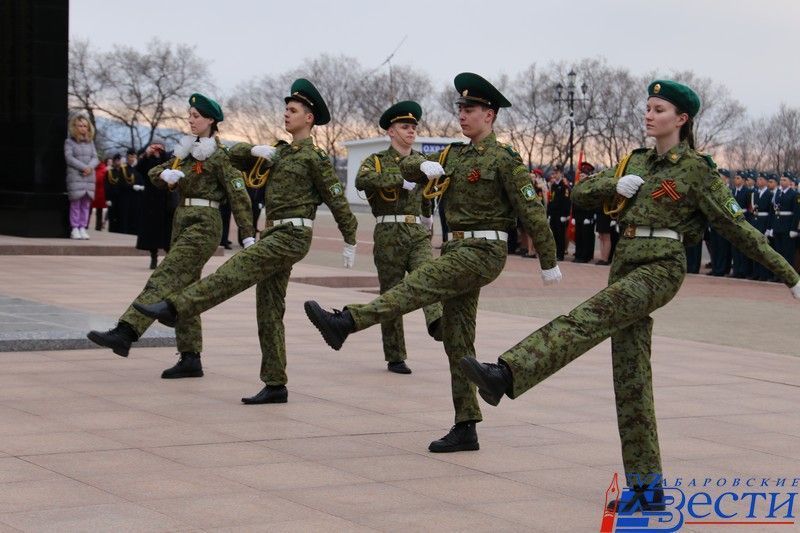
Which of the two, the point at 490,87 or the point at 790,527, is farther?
the point at 490,87

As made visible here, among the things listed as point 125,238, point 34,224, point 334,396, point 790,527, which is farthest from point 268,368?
point 125,238

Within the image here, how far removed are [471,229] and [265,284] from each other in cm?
197

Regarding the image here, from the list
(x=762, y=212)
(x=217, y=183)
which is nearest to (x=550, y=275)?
(x=217, y=183)

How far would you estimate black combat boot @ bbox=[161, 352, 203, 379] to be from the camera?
9.97 metres

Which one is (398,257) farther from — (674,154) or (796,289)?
(796,289)

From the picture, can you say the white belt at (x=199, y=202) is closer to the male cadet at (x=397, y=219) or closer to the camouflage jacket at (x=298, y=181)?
the camouflage jacket at (x=298, y=181)

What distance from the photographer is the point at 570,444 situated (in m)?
7.98

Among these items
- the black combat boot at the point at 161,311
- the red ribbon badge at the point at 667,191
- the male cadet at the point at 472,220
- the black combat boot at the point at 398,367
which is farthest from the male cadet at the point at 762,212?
the red ribbon badge at the point at 667,191

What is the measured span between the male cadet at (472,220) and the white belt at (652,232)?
1063mm

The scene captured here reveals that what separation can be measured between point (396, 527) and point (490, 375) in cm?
76

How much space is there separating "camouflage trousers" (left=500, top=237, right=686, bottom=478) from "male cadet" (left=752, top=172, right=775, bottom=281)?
1925 centimetres

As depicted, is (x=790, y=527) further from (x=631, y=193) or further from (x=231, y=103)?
(x=231, y=103)

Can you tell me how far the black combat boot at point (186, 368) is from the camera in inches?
392

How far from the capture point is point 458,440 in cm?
760
